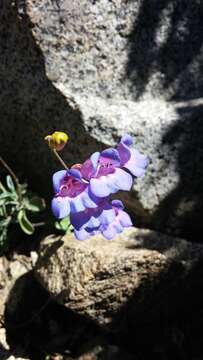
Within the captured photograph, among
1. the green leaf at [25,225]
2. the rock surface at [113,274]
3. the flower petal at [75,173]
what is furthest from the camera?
the green leaf at [25,225]

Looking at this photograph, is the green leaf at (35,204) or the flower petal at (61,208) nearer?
the flower petal at (61,208)

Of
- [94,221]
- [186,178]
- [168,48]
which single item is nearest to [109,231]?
[94,221]

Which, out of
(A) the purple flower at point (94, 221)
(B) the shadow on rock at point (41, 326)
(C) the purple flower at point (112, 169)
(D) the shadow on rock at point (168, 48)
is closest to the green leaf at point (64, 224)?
(B) the shadow on rock at point (41, 326)

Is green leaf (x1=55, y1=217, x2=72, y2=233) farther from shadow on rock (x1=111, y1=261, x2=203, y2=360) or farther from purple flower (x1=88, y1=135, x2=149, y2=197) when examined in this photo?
purple flower (x1=88, y1=135, x2=149, y2=197)

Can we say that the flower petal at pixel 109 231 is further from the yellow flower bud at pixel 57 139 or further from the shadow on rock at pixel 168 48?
the shadow on rock at pixel 168 48

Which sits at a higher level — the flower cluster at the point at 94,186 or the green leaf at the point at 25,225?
the flower cluster at the point at 94,186

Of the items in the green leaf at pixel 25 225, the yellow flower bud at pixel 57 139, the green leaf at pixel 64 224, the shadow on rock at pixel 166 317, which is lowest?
the shadow on rock at pixel 166 317
